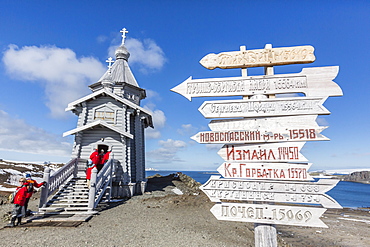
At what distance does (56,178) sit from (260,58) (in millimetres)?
10547

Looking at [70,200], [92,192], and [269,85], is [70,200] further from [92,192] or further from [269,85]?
[269,85]

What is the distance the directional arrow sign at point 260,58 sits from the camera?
134 inches

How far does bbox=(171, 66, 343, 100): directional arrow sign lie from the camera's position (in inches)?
127

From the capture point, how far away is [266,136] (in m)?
3.18

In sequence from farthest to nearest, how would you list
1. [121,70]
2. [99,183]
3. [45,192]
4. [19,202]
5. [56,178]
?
[121,70], [99,183], [56,178], [45,192], [19,202]

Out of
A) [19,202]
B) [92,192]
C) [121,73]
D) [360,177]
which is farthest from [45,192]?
[360,177]

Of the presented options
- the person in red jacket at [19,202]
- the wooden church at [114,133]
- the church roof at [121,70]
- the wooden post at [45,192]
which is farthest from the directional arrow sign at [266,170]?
the church roof at [121,70]

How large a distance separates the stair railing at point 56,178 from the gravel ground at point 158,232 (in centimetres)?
146

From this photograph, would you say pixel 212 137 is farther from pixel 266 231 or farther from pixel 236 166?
pixel 266 231

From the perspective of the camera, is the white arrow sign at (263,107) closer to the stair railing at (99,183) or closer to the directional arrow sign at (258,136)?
the directional arrow sign at (258,136)

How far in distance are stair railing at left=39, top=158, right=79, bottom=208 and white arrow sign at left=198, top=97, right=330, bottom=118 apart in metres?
8.76

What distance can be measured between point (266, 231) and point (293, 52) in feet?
10.6

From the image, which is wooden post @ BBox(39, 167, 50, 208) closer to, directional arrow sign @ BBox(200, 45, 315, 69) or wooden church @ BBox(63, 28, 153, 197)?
wooden church @ BBox(63, 28, 153, 197)

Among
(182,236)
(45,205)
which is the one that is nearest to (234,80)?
(182,236)
